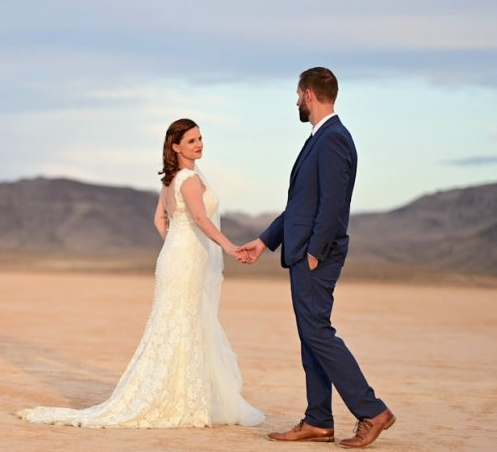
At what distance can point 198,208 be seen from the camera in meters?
8.69

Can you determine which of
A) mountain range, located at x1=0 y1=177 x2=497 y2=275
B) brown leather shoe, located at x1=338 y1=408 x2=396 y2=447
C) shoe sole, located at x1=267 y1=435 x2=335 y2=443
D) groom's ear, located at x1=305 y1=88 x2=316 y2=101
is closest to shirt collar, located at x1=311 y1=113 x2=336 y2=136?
groom's ear, located at x1=305 y1=88 x2=316 y2=101

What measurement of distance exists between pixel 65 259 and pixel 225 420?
5777 centimetres

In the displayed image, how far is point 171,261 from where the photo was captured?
8.83m

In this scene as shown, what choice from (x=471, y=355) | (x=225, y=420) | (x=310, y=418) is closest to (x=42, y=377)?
(x=225, y=420)

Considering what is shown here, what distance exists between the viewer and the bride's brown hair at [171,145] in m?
8.70

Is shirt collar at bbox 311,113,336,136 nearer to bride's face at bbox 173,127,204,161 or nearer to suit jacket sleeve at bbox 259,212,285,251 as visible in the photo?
suit jacket sleeve at bbox 259,212,285,251

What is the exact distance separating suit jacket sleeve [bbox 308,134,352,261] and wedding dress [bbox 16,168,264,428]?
4.38 feet

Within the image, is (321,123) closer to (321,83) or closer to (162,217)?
(321,83)

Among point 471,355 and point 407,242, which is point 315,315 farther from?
point 407,242

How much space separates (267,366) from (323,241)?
588 centimetres

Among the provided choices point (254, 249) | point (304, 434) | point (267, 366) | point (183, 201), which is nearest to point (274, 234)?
point (254, 249)

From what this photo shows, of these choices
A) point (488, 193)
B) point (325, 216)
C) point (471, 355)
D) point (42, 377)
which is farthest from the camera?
point (488, 193)

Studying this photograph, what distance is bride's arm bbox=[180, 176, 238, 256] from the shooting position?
340 inches

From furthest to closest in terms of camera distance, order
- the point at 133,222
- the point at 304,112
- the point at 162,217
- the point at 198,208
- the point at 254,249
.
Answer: the point at 133,222, the point at 162,217, the point at 198,208, the point at 254,249, the point at 304,112
